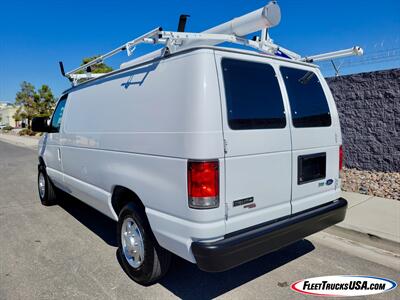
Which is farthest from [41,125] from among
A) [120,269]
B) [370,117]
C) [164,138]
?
[370,117]

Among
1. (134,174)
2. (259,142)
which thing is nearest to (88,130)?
(134,174)

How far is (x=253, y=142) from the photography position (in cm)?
272

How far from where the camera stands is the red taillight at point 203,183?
2.45m

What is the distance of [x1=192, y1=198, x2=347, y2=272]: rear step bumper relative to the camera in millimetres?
2441

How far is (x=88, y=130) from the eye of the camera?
4.05 meters

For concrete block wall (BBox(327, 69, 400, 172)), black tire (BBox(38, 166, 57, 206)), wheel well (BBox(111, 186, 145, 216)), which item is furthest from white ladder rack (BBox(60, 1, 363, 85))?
concrete block wall (BBox(327, 69, 400, 172))

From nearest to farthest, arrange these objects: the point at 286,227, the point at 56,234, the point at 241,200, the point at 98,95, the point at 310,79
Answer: the point at 241,200
the point at 286,227
the point at 310,79
the point at 98,95
the point at 56,234

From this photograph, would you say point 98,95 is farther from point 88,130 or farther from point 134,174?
point 134,174

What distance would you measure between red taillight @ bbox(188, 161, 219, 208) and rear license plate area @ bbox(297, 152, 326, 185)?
3.62 feet

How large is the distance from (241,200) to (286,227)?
0.59 metres

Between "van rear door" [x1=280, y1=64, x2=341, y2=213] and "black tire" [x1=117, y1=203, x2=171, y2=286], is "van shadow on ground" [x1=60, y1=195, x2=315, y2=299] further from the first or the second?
"van rear door" [x1=280, y1=64, x2=341, y2=213]

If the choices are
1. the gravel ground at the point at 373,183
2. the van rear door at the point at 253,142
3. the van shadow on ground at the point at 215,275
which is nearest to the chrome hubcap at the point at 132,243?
the van shadow on ground at the point at 215,275

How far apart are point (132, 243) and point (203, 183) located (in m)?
1.36

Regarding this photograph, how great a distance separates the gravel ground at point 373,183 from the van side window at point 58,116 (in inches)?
218
